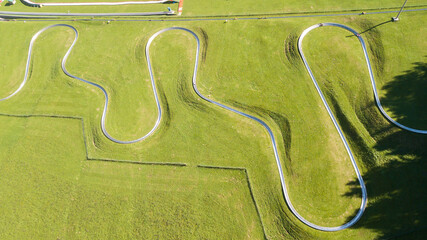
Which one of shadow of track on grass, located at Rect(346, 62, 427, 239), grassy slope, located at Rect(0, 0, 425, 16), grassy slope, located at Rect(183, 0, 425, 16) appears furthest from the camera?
grassy slope, located at Rect(0, 0, 425, 16)

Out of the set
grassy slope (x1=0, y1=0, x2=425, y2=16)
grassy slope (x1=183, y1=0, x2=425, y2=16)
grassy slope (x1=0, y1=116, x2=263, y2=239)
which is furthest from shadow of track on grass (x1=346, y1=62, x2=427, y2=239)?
grassy slope (x1=0, y1=0, x2=425, y2=16)

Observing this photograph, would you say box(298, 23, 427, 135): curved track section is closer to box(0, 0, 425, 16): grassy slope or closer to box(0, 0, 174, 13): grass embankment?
box(0, 0, 425, 16): grassy slope

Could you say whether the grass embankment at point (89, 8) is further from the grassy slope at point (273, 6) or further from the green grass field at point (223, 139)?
the green grass field at point (223, 139)

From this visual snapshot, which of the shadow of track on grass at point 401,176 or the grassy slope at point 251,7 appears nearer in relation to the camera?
the shadow of track on grass at point 401,176

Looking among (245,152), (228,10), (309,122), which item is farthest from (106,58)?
(309,122)

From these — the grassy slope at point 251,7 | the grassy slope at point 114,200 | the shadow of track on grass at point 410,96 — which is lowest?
the grassy slope at point 114,200

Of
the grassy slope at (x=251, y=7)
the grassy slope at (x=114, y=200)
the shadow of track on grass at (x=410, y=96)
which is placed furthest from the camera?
the grassy slope at (x=251, y=7)

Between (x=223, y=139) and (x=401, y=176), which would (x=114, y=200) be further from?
(x=401, y=176)

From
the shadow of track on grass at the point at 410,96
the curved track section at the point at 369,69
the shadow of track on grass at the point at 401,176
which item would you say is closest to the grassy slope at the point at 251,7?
the curved track section at the point at 369,69
